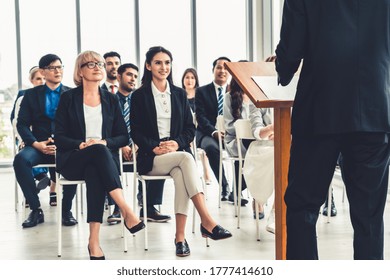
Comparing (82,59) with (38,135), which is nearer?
(82,59)

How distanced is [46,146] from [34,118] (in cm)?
31

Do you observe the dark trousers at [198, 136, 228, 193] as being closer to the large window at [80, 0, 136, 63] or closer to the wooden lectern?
the wooden lectern

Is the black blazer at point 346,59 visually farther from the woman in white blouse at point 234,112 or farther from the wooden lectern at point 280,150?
the woman in white blouse at point 234,112

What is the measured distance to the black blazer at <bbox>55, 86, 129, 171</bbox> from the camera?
3.74m

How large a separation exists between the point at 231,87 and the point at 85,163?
166 cm

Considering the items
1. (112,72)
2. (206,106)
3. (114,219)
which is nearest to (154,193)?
(114,219)

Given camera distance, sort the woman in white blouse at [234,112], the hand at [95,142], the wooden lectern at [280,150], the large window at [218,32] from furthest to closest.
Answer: the large window at [218,32]
the woman in white blouse at [234,112]
the hand at [95,142]
the wooden lectern at [280,150]

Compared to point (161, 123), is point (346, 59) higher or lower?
higher

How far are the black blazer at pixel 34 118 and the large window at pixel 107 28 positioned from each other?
4.23 metres

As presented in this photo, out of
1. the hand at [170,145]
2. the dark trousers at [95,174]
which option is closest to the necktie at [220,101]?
the hand at [170,145]

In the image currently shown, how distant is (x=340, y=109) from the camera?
2104mm

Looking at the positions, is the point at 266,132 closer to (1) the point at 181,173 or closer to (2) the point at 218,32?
(1) the point at 181,173

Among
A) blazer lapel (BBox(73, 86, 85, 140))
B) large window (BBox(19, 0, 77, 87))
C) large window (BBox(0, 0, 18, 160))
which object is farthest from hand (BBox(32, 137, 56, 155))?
large window (BBox(0, 0, 18, 160))

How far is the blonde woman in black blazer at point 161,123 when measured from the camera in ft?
Result: 12.2
